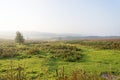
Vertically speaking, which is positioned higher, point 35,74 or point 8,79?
point 8,79

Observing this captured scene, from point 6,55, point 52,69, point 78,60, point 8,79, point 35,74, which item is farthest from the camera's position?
point 6,55

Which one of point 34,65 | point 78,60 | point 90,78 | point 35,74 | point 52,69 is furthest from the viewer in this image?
point 78,60

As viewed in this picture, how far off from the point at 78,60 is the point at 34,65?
4.55m

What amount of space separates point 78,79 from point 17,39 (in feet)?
195

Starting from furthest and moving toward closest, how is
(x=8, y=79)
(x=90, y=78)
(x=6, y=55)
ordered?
(x=6, y=55), (x=8, y=79), (x=90, y=78)

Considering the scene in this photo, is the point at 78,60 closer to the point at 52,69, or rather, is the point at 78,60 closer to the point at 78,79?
the point at 52,69

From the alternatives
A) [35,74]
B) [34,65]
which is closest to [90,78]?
[35,74]

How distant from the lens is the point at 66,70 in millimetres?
17078

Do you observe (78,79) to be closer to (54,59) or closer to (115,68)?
(115,68)

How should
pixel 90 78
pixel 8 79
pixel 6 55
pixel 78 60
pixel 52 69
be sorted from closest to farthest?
pixel 90 78 → pixel 8 79 → pixel 52 69 → pixel 78 60 → pixel 6 55

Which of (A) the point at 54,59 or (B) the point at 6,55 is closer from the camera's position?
(A) the point at 54,59

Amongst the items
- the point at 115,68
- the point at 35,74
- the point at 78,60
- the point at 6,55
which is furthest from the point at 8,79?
the point at 6,55

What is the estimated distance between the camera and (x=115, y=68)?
1808cm

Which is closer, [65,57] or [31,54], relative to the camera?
[65,57]
